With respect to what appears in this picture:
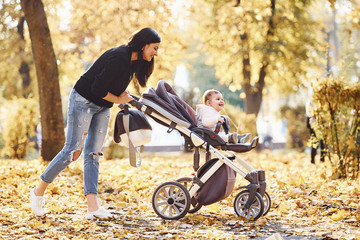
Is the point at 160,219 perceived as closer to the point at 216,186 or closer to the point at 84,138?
the point at 216,186

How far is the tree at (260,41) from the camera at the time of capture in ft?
50.8

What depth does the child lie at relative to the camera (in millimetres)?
5223

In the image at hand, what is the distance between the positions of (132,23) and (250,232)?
8.95 metres

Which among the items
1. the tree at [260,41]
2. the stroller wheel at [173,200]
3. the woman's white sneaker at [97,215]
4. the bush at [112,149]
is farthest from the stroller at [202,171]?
the tree at [260,41]

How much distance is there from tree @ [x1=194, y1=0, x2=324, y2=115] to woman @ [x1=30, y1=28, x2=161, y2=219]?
10.4 m

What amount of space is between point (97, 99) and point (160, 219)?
58.0 inches

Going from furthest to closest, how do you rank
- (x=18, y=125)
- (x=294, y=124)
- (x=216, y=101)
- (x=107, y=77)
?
(x=294, y=124)
(x=18, y=125)
(x=216, y=101)
(x=107, y=77)

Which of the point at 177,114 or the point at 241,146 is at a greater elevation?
the point at 177,114

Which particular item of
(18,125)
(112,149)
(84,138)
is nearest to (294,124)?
(112,149)

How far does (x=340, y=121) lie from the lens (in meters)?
7.70

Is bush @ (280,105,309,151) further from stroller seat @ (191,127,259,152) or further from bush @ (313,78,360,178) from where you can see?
stroller seat @ (191,127,259,152)

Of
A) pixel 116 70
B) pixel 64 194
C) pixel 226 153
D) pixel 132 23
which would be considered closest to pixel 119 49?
pixel 116 70

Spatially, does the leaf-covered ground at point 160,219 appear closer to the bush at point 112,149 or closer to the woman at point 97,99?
the woman at point 97,99

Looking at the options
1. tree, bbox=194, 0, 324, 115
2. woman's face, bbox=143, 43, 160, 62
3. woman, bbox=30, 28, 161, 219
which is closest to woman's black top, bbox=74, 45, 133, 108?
woman, bbox=30, 28, 161, 219
